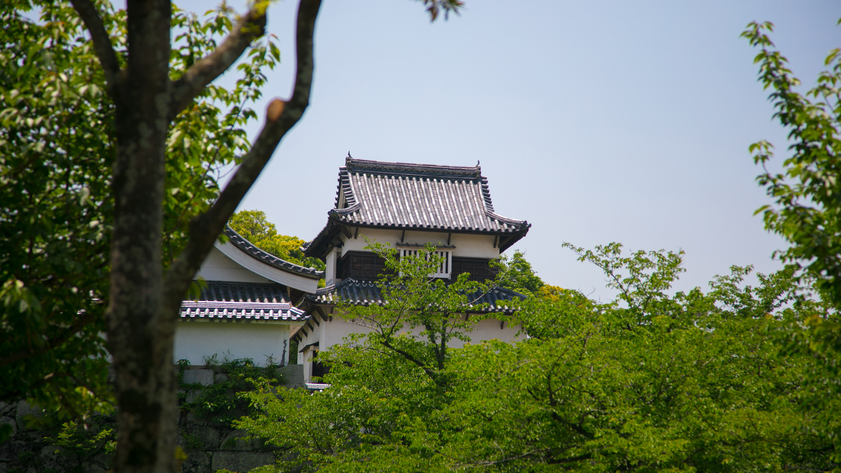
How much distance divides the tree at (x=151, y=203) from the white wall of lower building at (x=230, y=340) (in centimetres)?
1085

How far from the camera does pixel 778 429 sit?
24.3 ft

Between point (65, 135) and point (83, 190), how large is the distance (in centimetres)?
79

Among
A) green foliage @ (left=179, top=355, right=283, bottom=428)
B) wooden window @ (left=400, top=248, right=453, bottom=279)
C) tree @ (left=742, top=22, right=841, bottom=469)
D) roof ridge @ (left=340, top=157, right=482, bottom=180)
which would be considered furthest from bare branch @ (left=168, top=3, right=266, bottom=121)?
roof ridge @ (left=340, top=157, right=482, bottom=180)

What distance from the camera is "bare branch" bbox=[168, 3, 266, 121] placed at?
390 centimetres

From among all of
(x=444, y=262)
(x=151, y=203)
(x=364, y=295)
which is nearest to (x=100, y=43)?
(x=151, y=203)

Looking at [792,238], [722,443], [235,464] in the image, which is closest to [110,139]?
[792,238]

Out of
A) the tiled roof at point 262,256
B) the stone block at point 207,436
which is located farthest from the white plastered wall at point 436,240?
the stone block at point 207,436

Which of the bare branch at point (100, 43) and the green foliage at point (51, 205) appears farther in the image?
the green foliage at point (51, 205)

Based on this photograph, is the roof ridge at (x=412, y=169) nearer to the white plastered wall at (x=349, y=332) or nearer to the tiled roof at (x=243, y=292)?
the white plastered wall at (x=349, y=332)

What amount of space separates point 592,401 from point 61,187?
6.49 meters

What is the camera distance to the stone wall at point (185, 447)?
12.9 meters

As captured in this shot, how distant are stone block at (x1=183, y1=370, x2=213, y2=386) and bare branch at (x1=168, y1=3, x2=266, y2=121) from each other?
11.1 meters

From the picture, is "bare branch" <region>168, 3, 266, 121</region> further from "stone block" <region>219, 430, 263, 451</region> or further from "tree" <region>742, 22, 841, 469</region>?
"stone block" <region>219, 430, 263, 451</region>

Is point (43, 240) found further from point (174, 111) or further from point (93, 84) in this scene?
point (174, 111)
